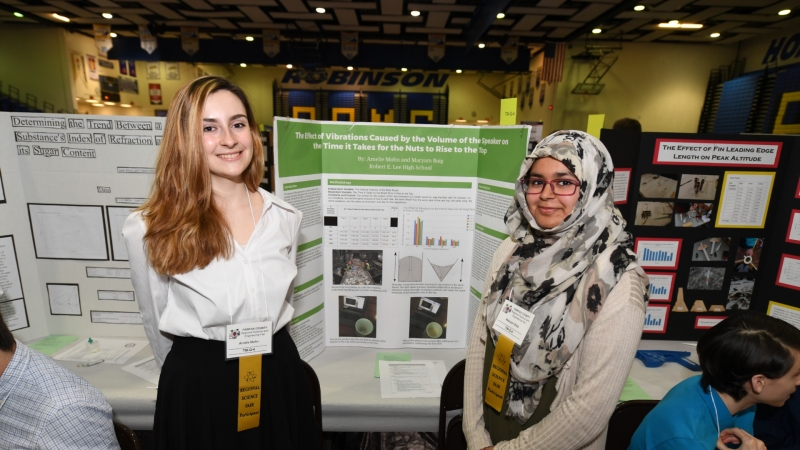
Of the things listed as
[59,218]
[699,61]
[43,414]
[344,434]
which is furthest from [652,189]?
[699,61]

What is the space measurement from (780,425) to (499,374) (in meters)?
1.12

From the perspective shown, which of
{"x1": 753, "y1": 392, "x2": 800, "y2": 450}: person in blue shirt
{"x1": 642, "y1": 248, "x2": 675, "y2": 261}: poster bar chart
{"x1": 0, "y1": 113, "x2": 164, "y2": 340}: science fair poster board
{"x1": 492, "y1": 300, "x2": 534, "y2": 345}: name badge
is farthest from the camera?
{"x1": 642, "y1": 248, "x2": 675, "y2": 261}: poster bar chart

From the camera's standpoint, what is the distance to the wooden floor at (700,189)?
1834 millimetres

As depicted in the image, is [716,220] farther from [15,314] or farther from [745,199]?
[15,314]

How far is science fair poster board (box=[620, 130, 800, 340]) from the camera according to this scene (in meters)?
1.78

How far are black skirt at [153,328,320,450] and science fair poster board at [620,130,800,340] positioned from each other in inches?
69.9

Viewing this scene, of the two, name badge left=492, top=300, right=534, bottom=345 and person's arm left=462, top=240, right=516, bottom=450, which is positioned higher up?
name badge left=492, top=300, right=534, bottom=345

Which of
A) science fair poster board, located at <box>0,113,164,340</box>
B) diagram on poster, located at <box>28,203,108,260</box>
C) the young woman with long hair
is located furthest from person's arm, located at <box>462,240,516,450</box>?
diagram on poster, located at <box>28,203,108,260</box>

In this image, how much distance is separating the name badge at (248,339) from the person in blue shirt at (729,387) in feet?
4.20

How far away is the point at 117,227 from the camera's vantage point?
182cm

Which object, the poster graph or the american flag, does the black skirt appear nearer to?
the poster graph

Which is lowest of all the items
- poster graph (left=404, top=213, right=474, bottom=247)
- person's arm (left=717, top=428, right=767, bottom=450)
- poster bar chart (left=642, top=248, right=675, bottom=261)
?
person's arm (left=717, top=428, right=767, bottom=450)

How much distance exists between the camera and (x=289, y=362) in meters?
1.36

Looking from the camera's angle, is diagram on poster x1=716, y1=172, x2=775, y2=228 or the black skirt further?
diagram on poster x1=716, y1=172, x2=775, y2=228
